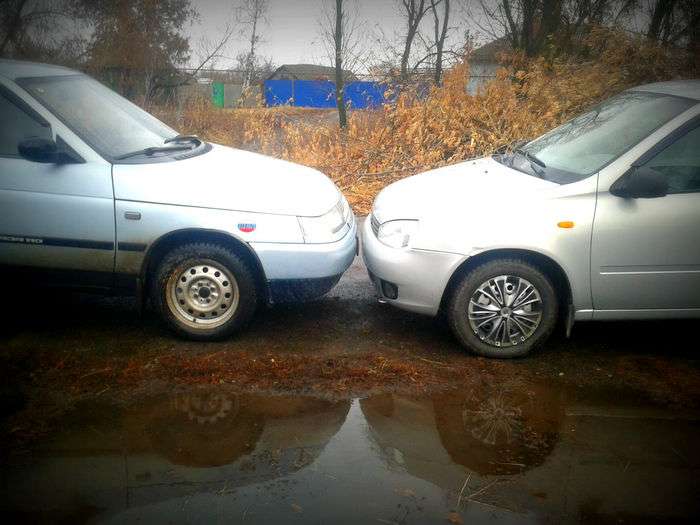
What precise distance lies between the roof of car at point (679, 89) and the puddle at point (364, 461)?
227 centimetres

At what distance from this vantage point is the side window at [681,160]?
4.45 metres

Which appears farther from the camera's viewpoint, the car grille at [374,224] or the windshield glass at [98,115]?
the car grille at [374,224]

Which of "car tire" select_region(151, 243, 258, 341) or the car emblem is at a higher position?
the car emblem

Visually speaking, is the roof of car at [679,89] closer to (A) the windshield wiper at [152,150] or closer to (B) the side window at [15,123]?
(A) the windshield wiper at [152,150]

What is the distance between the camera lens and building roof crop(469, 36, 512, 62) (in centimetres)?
1376

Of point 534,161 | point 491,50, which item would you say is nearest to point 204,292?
point 534,161

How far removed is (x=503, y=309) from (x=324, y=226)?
4.58 feet

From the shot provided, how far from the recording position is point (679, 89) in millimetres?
4910

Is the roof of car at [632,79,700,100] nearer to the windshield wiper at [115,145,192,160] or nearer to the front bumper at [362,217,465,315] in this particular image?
the front bumper at [362,217,465,315]

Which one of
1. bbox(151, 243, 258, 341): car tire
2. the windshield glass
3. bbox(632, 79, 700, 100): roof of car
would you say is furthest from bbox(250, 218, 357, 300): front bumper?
bbox(632, 79, 700, 100): roof of car

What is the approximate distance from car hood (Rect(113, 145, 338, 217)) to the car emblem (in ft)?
0.34

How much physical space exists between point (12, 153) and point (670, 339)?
508 centimetres

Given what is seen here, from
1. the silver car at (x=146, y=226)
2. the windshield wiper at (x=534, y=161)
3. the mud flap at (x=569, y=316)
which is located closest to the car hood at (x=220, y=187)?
the silver car at (x=146, y=226)

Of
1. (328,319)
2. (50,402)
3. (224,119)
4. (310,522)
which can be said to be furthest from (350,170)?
(310,522)
